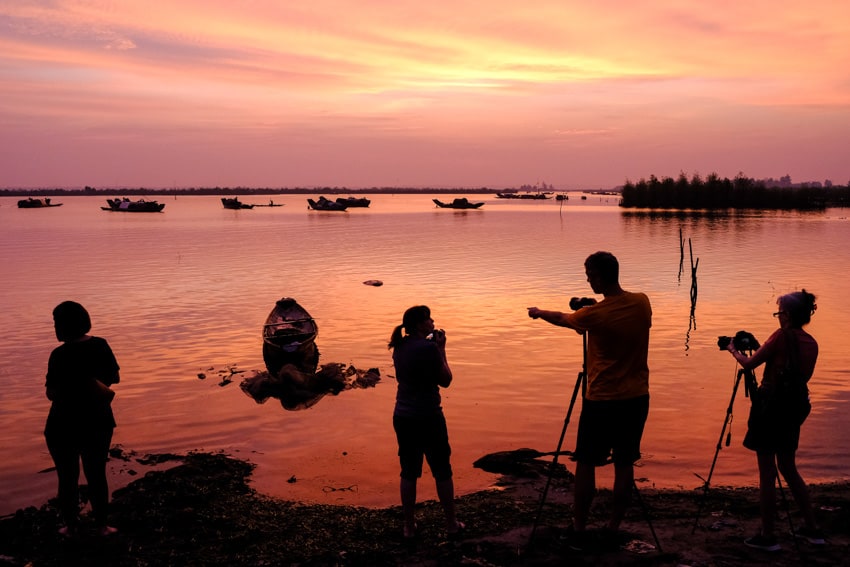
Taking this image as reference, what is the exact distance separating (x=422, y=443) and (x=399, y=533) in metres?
1.26

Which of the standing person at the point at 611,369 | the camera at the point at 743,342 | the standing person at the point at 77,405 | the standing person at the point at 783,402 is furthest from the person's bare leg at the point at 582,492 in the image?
the standing person at the point at 77,405

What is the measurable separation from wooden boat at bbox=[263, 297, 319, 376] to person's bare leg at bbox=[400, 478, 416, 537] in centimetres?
961

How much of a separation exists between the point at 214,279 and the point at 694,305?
78.5ft

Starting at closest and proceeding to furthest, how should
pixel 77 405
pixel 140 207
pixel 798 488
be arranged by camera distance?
pixel 798 488, pixel 77 405, pixel 140 207

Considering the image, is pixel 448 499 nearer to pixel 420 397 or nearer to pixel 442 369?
pixel 420 397

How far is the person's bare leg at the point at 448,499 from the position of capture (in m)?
6.40

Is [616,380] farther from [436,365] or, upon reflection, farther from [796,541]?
[796,541]

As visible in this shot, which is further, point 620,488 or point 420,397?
point 420,397

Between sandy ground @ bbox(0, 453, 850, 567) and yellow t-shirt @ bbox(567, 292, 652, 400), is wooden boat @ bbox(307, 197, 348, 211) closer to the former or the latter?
sandy ground @ bbox(0, 453, 850, 567)

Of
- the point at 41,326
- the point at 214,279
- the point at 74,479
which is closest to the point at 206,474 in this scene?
the point at 74,479

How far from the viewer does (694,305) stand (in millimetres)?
27328

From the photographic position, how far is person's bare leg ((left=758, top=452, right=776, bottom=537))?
19.4 feet

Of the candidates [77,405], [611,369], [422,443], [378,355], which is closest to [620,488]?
[611,369]

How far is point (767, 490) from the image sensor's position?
596 centimetres
